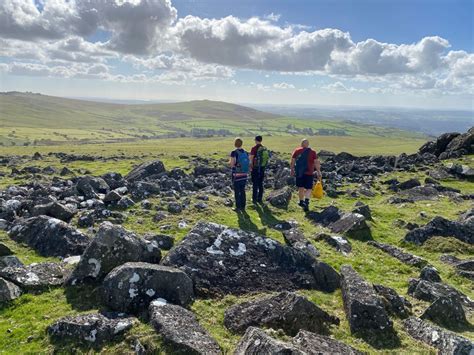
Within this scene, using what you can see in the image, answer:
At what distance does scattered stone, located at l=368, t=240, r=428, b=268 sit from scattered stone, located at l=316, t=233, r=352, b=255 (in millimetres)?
Result: 1455

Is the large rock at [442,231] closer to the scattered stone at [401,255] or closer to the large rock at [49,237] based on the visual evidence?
the scattered stone at [401,255]

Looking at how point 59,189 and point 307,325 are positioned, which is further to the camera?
point 59,189

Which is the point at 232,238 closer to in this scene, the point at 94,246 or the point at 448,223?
the point at 94,246

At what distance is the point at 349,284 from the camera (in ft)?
38.4

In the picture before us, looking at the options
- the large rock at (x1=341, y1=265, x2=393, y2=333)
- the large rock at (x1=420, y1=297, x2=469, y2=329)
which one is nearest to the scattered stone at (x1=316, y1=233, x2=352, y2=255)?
the large rock at (x1=341, y1=265, x2=393, y2=333)

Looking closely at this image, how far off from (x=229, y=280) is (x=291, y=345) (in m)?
4.41

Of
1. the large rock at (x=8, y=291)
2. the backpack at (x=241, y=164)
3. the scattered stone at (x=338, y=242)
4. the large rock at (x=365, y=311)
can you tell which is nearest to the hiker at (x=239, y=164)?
the backpack at (x=241, y=164)

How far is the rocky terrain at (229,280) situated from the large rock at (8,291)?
0.03 m

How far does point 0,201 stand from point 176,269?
14.3 m

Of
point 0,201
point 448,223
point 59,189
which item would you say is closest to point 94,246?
point 0,201

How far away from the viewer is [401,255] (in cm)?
1672

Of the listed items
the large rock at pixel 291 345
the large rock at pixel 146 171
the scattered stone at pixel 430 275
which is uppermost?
the large rock at pixel 291 345

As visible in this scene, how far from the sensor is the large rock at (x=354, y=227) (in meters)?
19.3

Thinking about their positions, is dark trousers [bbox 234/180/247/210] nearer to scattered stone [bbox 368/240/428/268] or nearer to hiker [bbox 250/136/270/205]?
hiker [bbox 250/136/270/205]
